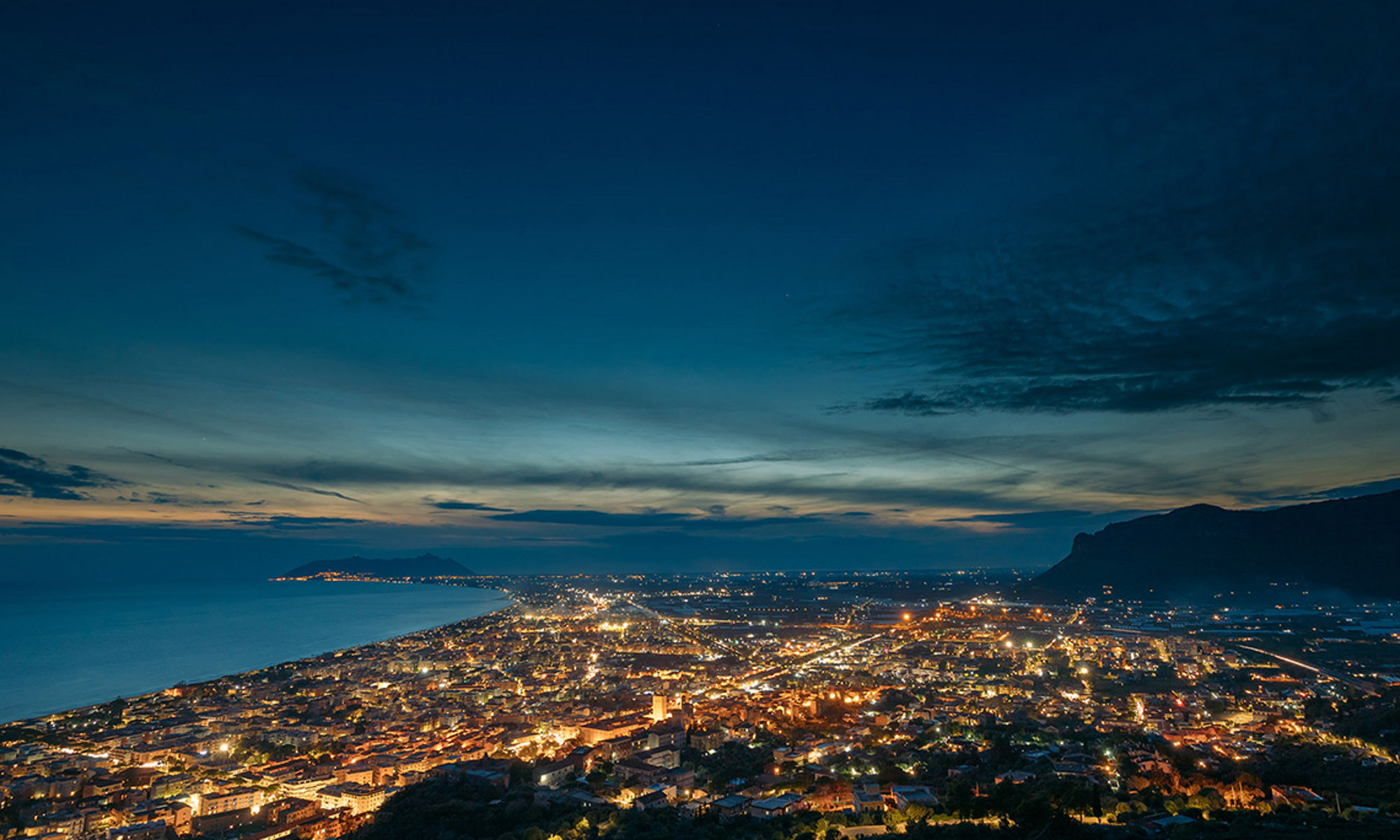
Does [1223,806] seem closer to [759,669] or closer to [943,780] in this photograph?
[943,780]

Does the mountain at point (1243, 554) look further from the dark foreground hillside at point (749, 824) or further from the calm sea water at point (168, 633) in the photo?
the calm sea water at point (168, 633)

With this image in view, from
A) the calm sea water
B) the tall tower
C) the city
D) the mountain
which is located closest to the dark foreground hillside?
the city

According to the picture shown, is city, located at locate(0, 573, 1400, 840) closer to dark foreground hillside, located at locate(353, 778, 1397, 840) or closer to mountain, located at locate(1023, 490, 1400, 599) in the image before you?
dark foreground hillside, located at locate(353, 778, 1397, 840)

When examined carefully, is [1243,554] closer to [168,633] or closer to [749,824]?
[749,824]

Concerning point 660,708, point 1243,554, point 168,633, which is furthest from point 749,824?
point 1243,554

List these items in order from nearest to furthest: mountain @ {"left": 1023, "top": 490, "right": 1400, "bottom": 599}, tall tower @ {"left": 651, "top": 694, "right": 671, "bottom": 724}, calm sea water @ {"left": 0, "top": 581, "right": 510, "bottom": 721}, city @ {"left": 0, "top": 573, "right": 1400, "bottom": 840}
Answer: city @ {"left": 0, "top": 573, "right": 1400, "bottom": 840} < tall tower @ {"left": 651, "top": 694, "right": 671, "bottom": 724} < calm sea water @ {"left": 0, "top": 581, "right": 510, "bottom": 721} < mountain @ {"left": 1023, "top": 490, "right": 1400, "bottom": 599}

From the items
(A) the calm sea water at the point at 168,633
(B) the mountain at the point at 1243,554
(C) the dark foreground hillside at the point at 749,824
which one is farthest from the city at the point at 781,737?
(B) the mountain at the point at 1243,554
